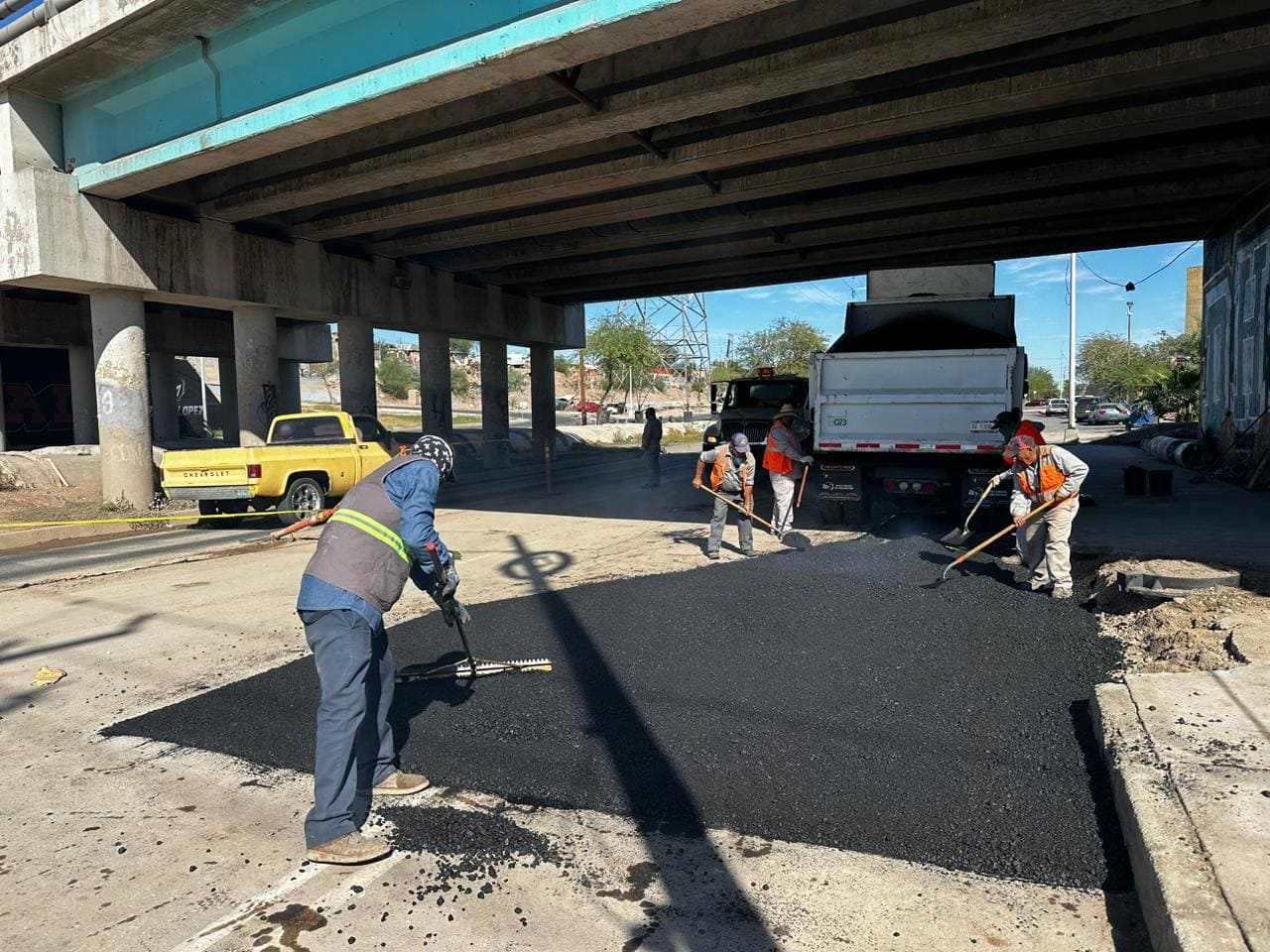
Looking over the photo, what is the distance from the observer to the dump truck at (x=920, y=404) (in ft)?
32.5

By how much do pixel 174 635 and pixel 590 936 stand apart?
518cm

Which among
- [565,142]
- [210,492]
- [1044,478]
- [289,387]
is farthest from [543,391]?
[1044,478]

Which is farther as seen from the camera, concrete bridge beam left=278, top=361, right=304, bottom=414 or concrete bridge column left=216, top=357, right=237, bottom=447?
concrete bridge column left=216, top=357, right=237, bottom=447

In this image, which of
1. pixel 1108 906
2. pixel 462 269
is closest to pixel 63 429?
pixel 462 269

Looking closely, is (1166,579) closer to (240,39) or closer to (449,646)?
(449,646)

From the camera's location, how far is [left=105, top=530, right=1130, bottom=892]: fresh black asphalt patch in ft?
11.3

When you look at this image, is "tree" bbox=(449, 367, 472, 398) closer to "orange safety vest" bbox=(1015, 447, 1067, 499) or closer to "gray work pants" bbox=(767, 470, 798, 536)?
"gray work pants" bbox=(767, 470, 798, 536)

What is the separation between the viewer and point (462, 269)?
69.8 feet

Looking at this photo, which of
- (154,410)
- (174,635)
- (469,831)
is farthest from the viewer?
(154,410)

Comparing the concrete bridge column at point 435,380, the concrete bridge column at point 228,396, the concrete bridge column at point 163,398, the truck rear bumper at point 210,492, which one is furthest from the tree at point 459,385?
the truck rear bumper at point 210,492

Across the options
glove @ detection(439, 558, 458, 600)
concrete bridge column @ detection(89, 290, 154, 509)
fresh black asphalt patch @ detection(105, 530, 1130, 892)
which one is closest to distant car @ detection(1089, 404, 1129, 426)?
fresh black asphalt patch @ detection(105, 530, 1130, 892)

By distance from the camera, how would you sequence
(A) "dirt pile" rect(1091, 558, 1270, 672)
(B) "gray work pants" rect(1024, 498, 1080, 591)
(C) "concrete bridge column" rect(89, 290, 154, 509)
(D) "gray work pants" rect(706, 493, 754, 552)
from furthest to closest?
(C) "concrete bridge column" rect(89, 290, 154, 509) < (D) "gray work pants" rect(706, 493, 754, 552) < (B) "gray work pants" rect(1024, 498, 1080, 591) < (A) "dirt pile" rect(1091, 558, 1270, 672)

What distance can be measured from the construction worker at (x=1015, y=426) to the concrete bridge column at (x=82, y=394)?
25.0m

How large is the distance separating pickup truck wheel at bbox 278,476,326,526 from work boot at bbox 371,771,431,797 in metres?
9.54
